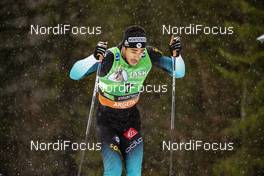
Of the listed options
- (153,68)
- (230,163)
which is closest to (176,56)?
(153,68)

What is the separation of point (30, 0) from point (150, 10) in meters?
1.61

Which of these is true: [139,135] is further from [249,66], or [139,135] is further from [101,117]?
[249,66]

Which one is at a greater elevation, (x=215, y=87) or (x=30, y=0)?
(x=30, y=0)

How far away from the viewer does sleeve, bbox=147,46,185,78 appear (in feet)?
46.0

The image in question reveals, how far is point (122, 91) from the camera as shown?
13.9 metres

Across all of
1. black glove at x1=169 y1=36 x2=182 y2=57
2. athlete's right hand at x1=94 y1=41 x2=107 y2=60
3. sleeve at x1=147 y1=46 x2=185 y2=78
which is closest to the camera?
athlete's right hand at x1=94 y1=41 x2=107 y2=60

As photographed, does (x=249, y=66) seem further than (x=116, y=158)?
Yes

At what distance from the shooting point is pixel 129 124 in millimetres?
13867

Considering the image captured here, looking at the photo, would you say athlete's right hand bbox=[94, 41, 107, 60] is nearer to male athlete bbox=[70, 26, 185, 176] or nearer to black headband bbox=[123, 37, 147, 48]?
male athlete bbox=[70, 26, 185, 176]
